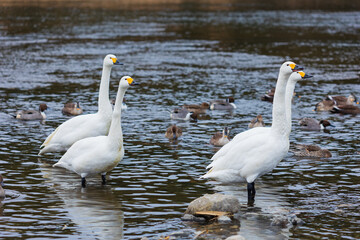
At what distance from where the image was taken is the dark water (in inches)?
471

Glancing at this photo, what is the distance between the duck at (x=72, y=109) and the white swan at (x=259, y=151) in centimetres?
1114

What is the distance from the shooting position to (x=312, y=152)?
17219mm

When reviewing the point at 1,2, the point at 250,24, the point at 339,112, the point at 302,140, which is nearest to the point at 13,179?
the point at 302,140

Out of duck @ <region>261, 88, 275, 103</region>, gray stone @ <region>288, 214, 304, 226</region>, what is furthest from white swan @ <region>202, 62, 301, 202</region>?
duck @ <region>261, 88, 275, 103</region>

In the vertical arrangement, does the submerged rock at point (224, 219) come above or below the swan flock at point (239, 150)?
below

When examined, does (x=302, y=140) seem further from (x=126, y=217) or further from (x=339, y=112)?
(x=126, y=217)

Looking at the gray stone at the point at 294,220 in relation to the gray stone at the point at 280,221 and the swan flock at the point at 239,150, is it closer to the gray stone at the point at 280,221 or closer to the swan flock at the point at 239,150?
the gray stone at the point at 280,221

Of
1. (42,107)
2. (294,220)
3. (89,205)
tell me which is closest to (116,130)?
(89,205)

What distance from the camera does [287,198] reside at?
529 inches

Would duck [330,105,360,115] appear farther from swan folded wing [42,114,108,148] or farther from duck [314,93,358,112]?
swan folded wing [42,114,108,148]

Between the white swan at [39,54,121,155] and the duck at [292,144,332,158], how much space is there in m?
5.29

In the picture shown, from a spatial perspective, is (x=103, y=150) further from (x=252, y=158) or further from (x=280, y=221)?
(x=280, y=221)

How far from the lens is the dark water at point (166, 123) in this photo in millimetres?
11953

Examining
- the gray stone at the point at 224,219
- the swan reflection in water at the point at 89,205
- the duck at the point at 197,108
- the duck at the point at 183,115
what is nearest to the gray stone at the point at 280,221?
the gray stone at the point at 224,219
